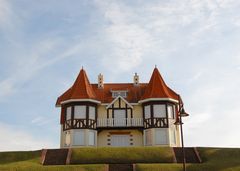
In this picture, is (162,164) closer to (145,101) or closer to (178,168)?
(178,168)

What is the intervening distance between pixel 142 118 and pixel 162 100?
337 cm

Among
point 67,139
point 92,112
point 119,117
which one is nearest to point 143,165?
point 119,117

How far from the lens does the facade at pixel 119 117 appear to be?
151 feet

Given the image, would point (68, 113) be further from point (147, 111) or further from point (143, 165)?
point (143, 165)

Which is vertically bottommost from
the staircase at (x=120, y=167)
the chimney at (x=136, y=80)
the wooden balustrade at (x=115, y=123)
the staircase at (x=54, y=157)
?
the staircase at (x=120, y=167)

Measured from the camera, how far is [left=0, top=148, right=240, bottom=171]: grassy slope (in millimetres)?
32094

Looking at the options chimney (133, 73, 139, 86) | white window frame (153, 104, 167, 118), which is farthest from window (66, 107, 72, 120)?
chimney (133, 73, 139, 86)

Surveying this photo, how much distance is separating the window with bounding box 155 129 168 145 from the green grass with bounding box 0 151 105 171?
550 inches

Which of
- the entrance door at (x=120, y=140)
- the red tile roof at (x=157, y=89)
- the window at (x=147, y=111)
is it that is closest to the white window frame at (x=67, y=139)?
the entrance door at (x=120, y=140)

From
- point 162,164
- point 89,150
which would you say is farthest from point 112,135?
point 162,164

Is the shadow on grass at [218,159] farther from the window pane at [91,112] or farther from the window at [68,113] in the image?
the window at [68,113]

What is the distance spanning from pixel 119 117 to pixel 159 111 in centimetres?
510

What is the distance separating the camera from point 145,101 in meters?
47.3

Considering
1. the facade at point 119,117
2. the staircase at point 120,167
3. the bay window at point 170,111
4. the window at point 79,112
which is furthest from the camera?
the bay window at point 170,111
